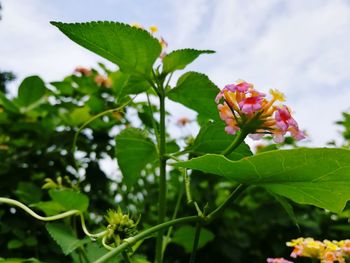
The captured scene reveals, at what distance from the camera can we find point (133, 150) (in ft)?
2.87

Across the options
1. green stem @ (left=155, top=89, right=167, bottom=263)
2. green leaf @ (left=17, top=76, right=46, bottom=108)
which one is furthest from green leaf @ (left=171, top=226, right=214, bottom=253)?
green leaf @ (left=17, top=76, right=46, bottom=108)

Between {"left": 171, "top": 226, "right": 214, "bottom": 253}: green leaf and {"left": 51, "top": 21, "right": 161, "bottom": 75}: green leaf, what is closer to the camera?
{"left": 51, "top": 21, "right": 161, "bottom": 75}: green leaf

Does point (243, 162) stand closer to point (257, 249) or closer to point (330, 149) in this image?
point (330, 149)

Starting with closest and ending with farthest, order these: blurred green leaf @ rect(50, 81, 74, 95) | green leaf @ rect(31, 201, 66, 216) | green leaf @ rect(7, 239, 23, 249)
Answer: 1. green leaf @ rect(31, 201, 66, 216)
2. green leaf @ rect(7, 239, 23, 249)
3. blurred green leaf @ rect(50, 81, 74, 95)

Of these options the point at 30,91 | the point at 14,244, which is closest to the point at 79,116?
the point at 30,91

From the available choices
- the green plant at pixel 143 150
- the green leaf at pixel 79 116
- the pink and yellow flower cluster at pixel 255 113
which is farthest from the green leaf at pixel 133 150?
the green leaf at pixel 79 116

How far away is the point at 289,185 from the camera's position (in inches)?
24.9

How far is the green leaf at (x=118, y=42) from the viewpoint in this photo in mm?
709

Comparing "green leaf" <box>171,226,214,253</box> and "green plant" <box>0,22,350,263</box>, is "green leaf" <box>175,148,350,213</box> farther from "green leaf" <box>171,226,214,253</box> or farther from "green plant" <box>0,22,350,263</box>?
"green leaf" <box>171,226,214,253</box>

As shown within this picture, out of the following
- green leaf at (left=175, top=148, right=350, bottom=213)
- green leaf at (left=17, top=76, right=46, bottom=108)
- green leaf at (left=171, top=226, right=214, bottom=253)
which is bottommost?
green leaf at (left=171, top=226, right=214, bottom=253)

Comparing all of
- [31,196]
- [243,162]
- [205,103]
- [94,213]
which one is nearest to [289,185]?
[243,162]

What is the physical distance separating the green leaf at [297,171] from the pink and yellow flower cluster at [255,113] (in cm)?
7

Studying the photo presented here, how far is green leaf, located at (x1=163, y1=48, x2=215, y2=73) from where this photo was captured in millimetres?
829

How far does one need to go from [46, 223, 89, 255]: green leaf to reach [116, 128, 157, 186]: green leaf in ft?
0.47
